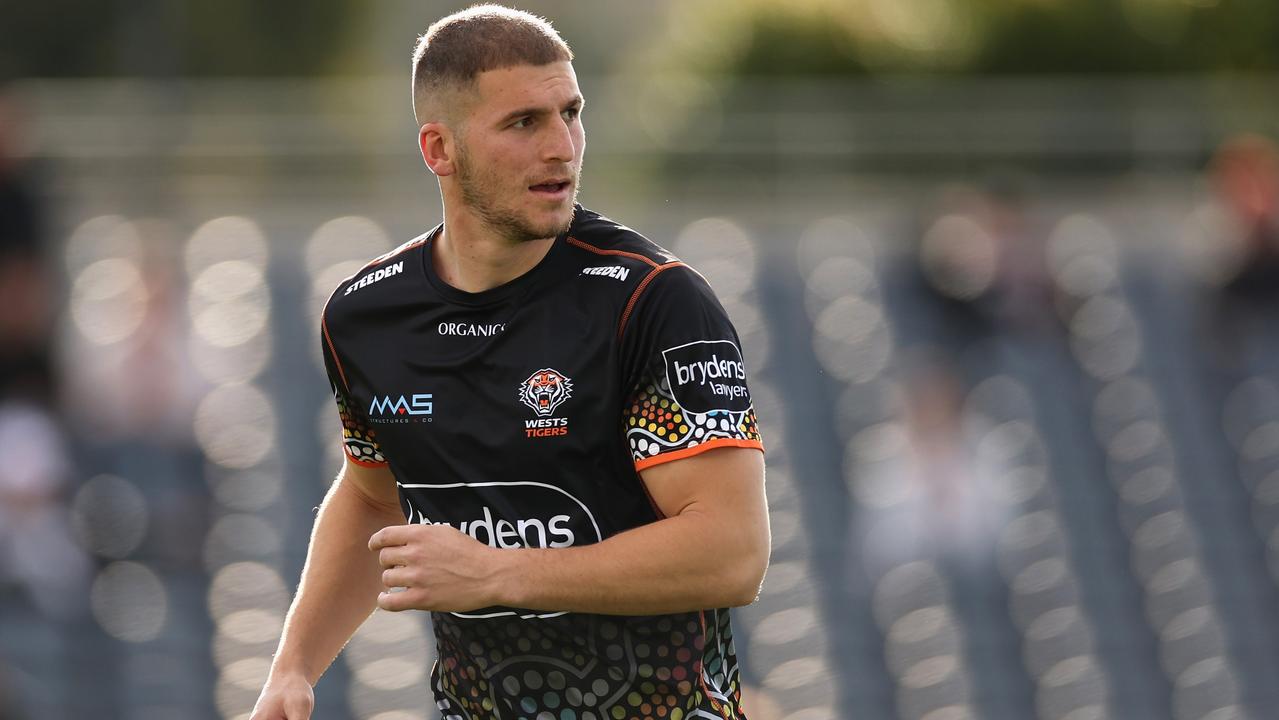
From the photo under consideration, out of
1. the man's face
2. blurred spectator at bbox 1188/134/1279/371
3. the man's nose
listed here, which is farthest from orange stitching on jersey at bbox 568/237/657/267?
blurred spectator at bbox 1188/134/1279/371

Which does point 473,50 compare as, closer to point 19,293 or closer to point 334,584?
point 334,584

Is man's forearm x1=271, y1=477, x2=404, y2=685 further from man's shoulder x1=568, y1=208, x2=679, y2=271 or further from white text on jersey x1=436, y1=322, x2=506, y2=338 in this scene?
man's shoulder x1=568, y1=208, x2=679, y2=271

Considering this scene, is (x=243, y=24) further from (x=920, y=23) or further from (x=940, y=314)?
(x=940, y=314)

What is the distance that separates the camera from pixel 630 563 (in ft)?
12.7

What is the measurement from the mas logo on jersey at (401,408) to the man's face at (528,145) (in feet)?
1.43

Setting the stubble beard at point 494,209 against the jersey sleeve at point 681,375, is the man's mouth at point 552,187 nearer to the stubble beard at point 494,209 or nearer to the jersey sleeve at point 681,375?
the stubble beard at point 494,209

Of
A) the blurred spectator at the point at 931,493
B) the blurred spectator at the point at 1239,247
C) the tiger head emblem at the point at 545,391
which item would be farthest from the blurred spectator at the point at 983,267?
the tiger head emblem at the point at 545,391

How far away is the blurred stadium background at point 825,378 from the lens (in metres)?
11.2

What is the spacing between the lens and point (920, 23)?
18.9 metres

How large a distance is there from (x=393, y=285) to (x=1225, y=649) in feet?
31.0

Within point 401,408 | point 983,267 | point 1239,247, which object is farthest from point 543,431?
point 1239,247

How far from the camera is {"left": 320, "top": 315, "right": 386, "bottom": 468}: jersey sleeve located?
14.8 feet

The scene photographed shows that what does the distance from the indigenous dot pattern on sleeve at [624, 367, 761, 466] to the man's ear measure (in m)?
0.73

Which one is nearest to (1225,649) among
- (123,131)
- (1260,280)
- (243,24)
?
(1260,280)
